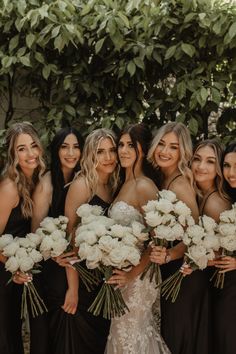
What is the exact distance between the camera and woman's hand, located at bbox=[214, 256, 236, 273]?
365 cm

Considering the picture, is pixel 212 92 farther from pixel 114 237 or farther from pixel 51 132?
pixel 114 237

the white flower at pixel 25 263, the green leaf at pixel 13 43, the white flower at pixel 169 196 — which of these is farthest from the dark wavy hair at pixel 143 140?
the green leaf at pixel 13 43

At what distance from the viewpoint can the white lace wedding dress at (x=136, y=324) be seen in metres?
3.82

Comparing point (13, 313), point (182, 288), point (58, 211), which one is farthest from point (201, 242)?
point (13, 313)

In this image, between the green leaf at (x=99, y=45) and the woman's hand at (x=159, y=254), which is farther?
the green leaf at (x=99, y=45)

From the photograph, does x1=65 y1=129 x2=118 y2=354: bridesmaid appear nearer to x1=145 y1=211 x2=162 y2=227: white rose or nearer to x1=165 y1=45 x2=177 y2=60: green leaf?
x1=145 y1=211 x2=162 y2=227: white rose

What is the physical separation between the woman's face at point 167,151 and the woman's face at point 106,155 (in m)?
0.34

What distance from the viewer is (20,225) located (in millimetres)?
3969

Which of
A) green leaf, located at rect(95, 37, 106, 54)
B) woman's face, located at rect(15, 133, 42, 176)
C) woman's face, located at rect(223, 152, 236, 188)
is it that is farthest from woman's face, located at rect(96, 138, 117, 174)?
green leaf, located at rect(95, 37, 106, 54)

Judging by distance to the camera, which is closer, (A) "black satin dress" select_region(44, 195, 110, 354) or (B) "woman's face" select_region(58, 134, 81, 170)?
(A) "black satin dress" select_region(44, 195, 110, 354)

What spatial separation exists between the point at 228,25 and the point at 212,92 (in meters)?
0.58

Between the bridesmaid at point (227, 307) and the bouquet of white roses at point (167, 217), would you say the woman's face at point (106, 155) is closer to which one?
the bouquet of white roses at point (167, 217)

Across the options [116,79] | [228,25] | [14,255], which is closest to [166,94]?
[116,79]

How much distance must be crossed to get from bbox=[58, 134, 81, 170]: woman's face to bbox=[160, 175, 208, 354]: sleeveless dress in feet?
3.23
